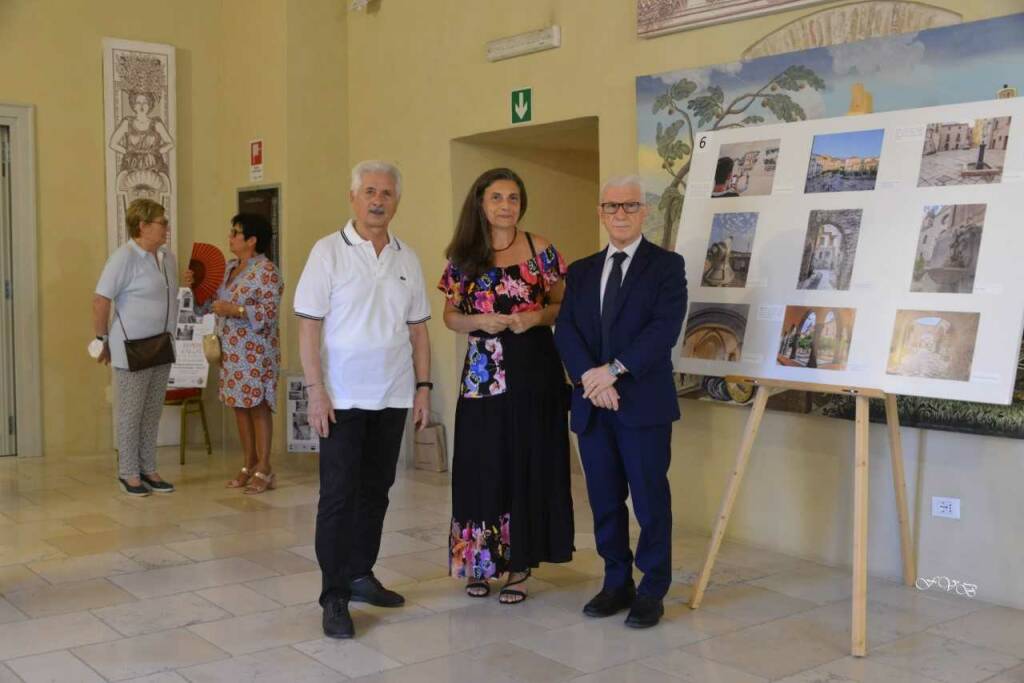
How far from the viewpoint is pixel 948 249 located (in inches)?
154

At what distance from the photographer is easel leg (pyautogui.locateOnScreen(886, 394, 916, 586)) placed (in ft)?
14.0

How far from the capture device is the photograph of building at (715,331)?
4406 mm

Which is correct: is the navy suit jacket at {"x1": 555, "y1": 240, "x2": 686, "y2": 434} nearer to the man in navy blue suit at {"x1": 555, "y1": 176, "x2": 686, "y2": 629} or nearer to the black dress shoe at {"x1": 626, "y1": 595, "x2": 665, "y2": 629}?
the man in navy blue suit at {"x1": 555, "y1": 176, "x2": 686, "y2": 629}

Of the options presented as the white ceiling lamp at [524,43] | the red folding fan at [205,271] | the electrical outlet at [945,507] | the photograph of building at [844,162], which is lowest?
the electrical outlet at [945,507]

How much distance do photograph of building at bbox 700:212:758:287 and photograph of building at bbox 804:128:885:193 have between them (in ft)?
0.97

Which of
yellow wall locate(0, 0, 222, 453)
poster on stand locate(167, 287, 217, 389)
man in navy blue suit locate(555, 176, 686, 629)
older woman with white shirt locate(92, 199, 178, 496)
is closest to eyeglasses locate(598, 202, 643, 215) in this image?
man in navy blue suit locate(555, 176, 686, 629)

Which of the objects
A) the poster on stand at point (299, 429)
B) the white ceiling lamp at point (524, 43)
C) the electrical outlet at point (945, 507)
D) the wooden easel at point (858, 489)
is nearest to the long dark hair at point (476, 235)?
the wooden easel at point (858, 489)

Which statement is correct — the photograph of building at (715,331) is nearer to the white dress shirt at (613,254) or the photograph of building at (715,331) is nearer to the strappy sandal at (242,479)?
the white dress shirt at (613,254)

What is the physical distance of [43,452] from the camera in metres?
7.79

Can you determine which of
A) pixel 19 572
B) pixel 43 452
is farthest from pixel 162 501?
pixel 43 452

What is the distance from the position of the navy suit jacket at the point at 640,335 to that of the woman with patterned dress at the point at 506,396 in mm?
176

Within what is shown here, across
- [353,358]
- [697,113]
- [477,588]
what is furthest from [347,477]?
[697,113]

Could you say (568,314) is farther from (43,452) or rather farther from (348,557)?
(43,452)

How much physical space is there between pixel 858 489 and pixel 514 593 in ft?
4.49
